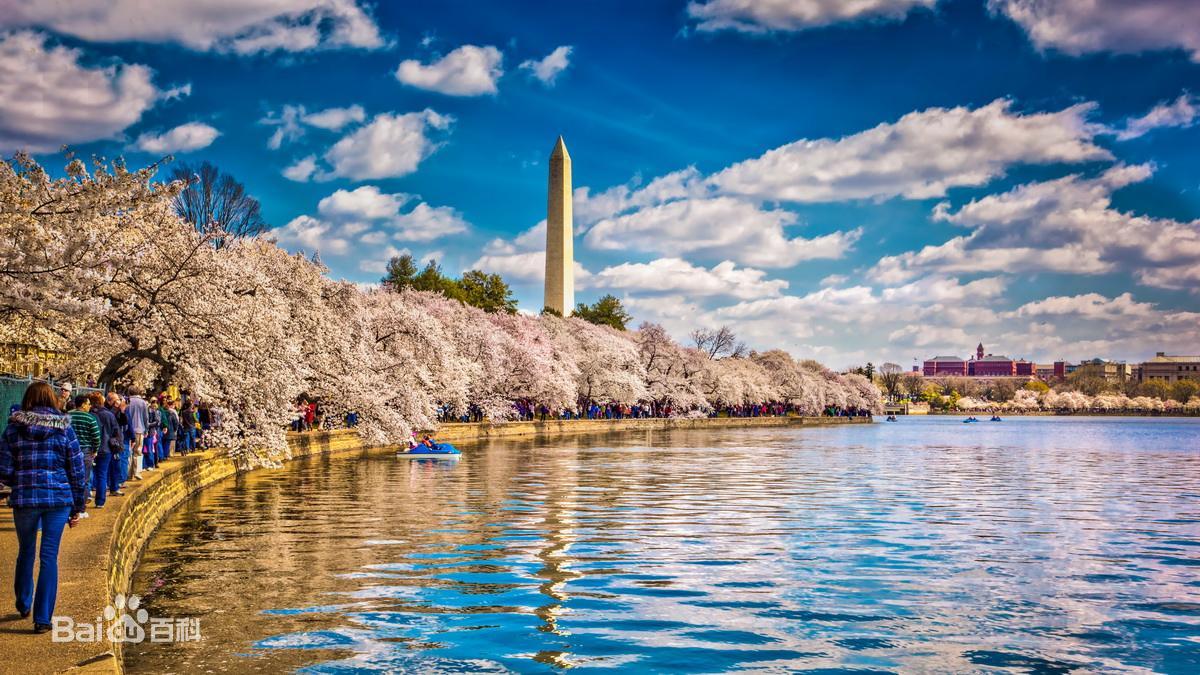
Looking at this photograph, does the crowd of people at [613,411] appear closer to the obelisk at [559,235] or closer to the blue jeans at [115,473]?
the obelisk at [559,235]

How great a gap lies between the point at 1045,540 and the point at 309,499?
18.8 metres

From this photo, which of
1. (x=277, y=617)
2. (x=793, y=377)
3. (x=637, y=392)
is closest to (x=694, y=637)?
(x=277, y=617)

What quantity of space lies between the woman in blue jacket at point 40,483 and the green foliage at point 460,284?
282 ft

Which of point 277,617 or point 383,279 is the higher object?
point 383,279

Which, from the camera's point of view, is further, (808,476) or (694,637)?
(808,476)

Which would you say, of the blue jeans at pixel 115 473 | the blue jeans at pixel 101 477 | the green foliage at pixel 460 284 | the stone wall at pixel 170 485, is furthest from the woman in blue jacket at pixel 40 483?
the green foliage at pixel 460 284

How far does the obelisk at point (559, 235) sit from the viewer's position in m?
101

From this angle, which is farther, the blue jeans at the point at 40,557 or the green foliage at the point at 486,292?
the green foliage at the point at 486,292

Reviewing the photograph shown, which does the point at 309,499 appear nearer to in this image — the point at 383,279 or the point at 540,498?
the point at 540,498

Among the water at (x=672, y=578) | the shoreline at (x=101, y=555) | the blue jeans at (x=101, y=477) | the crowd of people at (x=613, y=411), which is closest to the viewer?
the shoreline at (x=101, y=555)

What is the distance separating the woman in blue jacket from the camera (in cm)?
999

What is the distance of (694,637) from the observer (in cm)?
1329

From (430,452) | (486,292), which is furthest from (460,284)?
(430,452)

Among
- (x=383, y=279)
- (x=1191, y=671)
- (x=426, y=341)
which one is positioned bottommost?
(x=1191, y=671)
